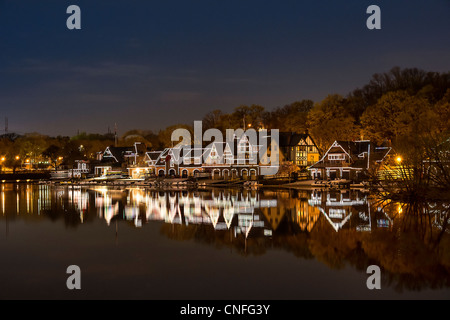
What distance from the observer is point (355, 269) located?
42.4 ft

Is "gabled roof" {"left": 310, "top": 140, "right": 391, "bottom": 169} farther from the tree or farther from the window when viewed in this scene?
the tree

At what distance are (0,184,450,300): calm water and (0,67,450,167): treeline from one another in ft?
34.5

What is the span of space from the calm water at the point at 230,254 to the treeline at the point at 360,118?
1052 cm

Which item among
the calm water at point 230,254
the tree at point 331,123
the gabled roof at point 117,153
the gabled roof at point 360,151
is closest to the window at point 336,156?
the gabled roof at point 360,151

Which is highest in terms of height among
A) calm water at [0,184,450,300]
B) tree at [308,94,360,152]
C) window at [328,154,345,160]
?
tree at [308,94,360,152]

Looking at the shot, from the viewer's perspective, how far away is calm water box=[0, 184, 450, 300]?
11.1 meters

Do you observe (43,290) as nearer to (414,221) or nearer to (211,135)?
(414,221)

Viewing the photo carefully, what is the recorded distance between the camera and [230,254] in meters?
15.1

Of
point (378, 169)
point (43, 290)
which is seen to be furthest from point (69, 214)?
point (378, 169)

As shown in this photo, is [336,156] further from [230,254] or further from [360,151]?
[230,254]

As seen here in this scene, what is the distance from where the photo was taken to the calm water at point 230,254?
Result: 436 inches

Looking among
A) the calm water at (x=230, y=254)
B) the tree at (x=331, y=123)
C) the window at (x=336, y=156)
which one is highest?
the tree at (x=331, y=123)

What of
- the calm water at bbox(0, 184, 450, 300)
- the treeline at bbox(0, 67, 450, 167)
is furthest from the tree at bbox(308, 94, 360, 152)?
the calm water at bbox(0, 184, 450, 300)

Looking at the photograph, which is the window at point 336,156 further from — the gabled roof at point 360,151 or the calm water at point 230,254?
the calm water at point 230,254
